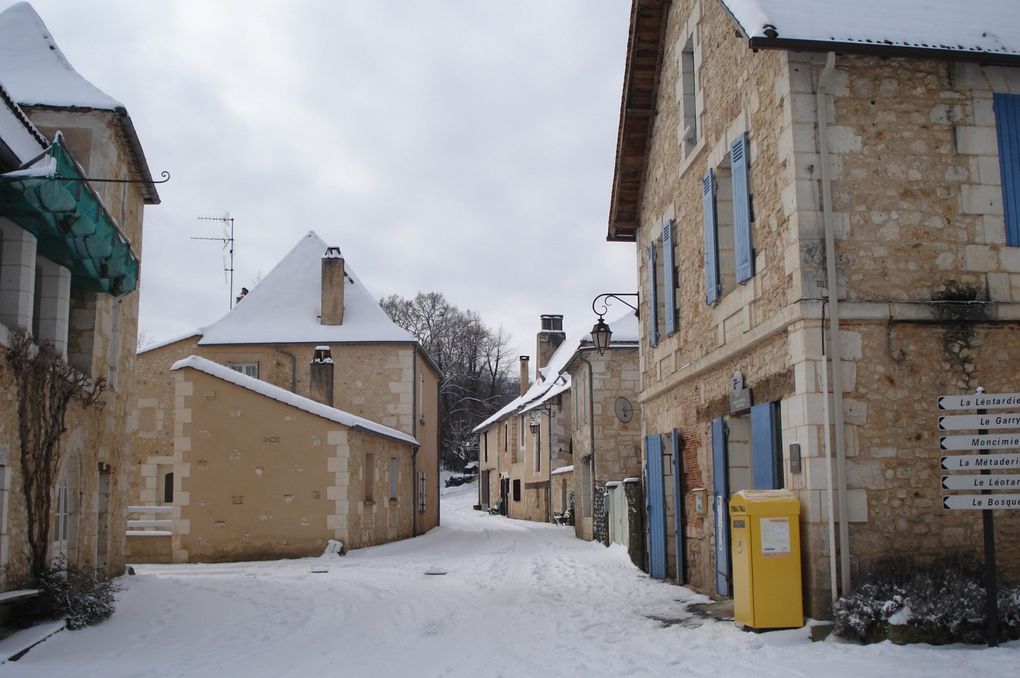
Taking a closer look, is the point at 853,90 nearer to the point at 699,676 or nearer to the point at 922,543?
the point at 922,543

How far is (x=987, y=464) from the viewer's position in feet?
22.4

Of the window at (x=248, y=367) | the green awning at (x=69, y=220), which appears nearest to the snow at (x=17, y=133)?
the green awning at (x=69, y=220)

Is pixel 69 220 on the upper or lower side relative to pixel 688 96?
lower

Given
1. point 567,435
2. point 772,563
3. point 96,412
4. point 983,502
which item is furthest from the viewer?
point 567,435

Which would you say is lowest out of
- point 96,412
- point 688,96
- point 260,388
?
point 96,412

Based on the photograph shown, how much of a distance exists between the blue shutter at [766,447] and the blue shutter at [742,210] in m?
1.41

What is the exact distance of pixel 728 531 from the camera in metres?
9.76

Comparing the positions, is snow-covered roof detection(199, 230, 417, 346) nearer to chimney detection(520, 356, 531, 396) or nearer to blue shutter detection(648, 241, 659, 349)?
blue shutter detection(648, 241, 659, 349)

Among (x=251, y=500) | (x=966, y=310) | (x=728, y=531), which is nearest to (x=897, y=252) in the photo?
(x=966, y=310)

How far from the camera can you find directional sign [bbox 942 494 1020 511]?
21.7 feet

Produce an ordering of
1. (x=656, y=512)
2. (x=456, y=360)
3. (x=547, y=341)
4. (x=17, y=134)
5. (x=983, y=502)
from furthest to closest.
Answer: (x=456, y=360)
(x=547, y=341)
(x=656, y=512)
(x=17, y=134)
(x=983, y=502)

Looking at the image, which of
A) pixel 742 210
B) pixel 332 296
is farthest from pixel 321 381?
pixel 742 210

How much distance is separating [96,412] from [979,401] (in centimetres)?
936

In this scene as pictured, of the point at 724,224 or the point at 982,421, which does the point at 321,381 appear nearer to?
the point at 724,224
